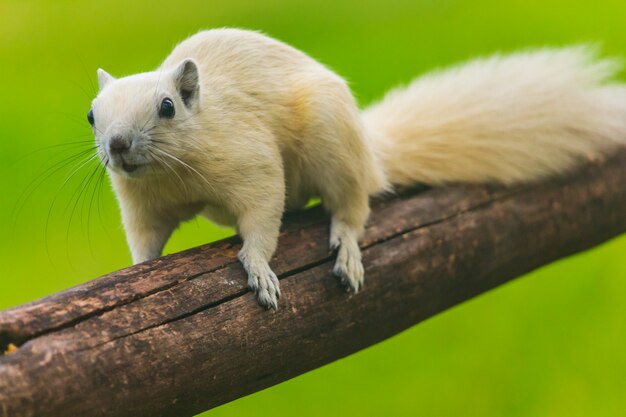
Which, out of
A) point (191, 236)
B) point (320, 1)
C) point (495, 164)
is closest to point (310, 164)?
point (495, 164)

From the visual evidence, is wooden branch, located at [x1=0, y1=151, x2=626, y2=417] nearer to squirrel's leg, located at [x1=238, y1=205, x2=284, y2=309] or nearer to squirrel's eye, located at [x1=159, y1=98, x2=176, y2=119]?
squirrel's leg, located at [x1=238, y1=205, x2=284, y2=309]

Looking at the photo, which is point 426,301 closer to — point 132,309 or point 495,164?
point 495,164

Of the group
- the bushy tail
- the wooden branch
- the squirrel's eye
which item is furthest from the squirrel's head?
the bushy tail

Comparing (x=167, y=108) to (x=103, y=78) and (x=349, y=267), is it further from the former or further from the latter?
(x=349, y=267)

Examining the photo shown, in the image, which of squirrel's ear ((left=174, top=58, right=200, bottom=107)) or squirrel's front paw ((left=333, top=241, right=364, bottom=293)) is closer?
squirrel's ear ((left=174, top=58, right=200, bottom=107))

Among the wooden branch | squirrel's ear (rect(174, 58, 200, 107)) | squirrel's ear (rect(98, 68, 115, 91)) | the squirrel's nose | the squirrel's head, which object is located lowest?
the wooden branch

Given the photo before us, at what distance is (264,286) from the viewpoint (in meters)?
2.49

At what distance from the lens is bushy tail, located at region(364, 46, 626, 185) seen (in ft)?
11.1

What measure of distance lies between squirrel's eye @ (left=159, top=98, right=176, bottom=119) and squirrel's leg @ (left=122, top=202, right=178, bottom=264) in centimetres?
41

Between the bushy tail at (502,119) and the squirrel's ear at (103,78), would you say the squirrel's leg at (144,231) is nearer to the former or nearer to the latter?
the squirrel's ear at (103,78)

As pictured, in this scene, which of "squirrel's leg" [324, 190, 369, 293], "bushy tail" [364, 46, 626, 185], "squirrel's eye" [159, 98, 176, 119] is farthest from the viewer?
"bushy tail" [364, 46, 626, 185]

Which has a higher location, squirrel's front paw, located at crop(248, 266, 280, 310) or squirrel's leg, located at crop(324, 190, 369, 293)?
squirrel's leg, located at crop(324, 190, 369, 293)

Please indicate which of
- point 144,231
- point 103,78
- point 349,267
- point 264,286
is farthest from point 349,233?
point 103,78

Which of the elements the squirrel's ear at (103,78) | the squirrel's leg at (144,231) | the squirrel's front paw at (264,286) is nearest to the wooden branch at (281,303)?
the squirrel's front paw at (264,286)
